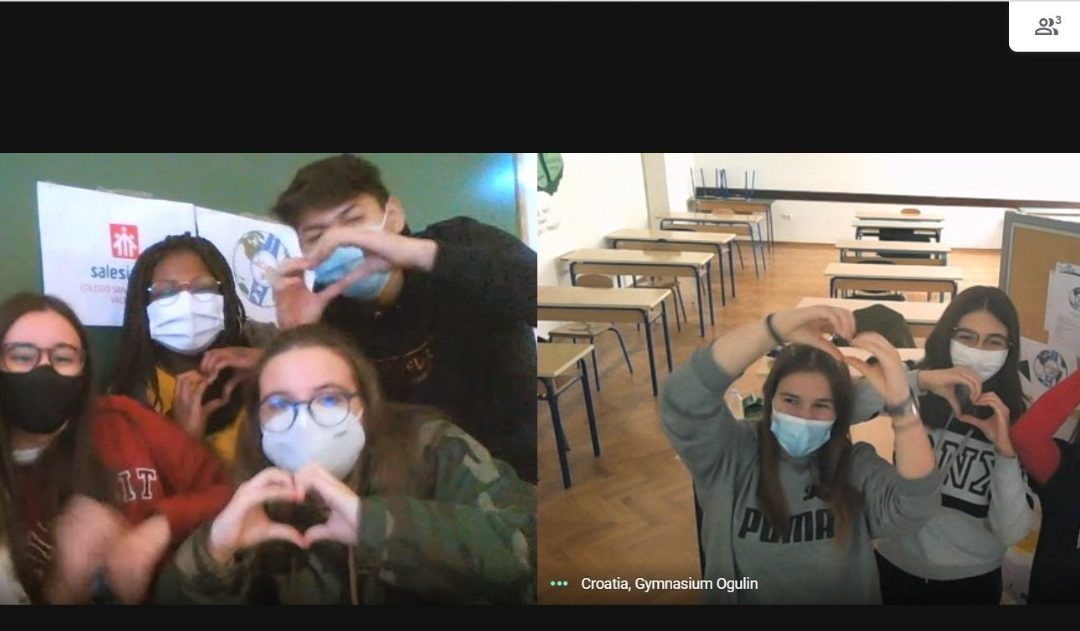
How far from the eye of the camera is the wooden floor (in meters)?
2.27

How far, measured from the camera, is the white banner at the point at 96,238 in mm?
2309

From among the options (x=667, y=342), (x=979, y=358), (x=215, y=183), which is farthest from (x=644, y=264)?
(x=215, y=183)

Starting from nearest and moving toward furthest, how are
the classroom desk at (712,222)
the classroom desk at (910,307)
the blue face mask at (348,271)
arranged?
the classroom desk at (910,307), the blue face mask at (348,271), the classroom desk at (712,222)

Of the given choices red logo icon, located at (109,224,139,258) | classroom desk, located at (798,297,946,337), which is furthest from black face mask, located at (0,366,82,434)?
classroom desk, located at (798,297,946,337)

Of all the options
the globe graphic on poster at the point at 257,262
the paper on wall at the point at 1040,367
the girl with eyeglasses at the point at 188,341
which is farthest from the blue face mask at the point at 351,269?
the paper on wall at the point at 1040,367

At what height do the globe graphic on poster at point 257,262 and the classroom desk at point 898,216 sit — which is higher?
the classroom desk at point 898,216

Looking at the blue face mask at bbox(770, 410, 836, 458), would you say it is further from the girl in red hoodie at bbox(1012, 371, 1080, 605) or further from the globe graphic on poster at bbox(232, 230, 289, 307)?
the globe graphic on poster at bbox(232, 230, 289, 307)

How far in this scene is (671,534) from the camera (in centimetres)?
228

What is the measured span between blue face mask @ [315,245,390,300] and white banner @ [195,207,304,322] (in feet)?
0.28

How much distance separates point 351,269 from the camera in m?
2.29

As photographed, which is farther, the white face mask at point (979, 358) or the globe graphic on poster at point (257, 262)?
the globe graphic on poster at point (257, 262)

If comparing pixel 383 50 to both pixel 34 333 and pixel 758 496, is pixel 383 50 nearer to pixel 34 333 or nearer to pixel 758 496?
pixel 34 333

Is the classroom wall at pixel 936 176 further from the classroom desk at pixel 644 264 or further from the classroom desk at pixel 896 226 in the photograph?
the classroom desk at pixel 644 264

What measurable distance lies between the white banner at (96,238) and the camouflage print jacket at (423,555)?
69 cm
